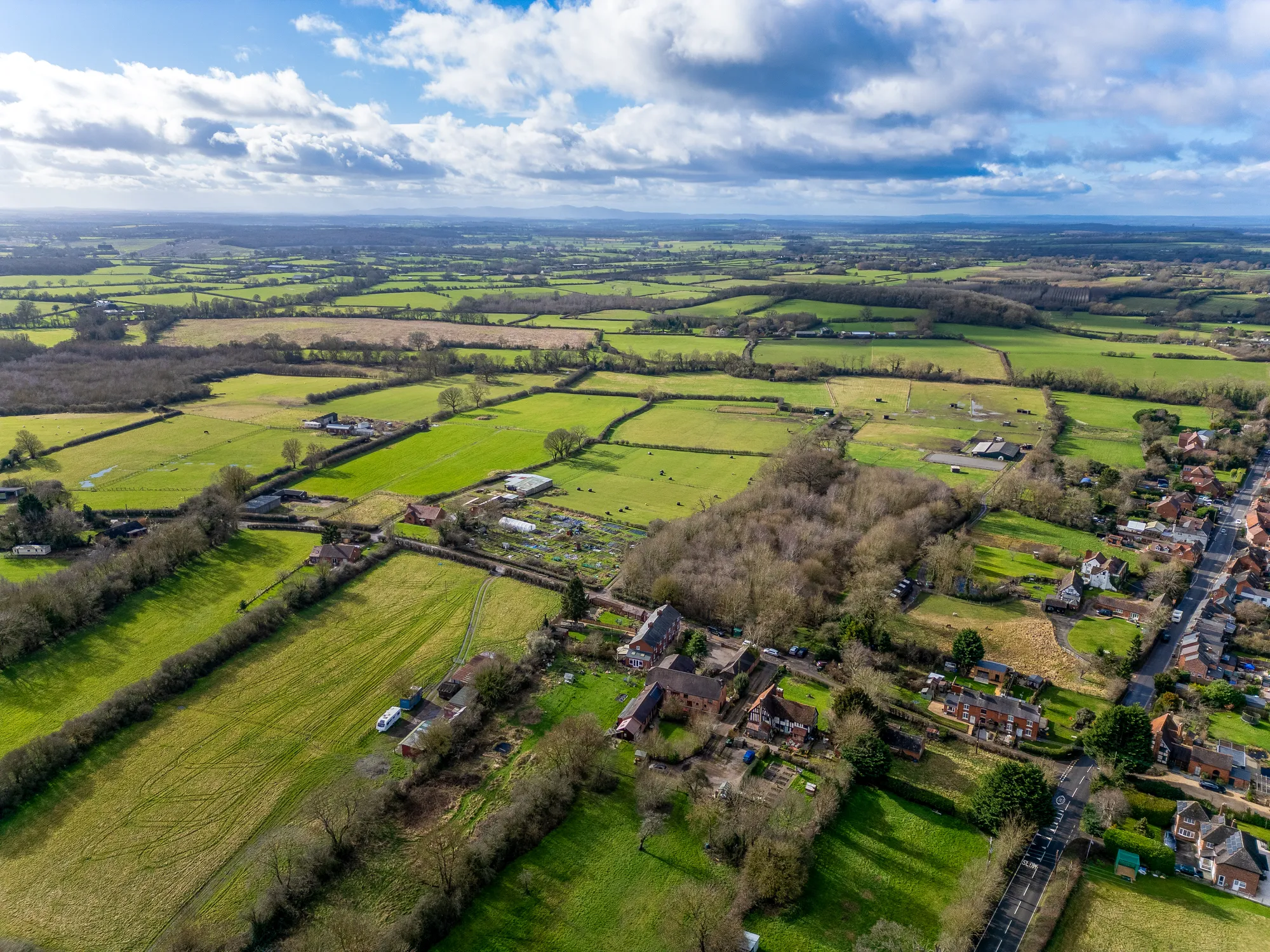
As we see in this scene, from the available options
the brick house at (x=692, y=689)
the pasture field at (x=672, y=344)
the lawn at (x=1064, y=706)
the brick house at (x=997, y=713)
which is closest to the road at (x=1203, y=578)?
the lawn at (x=1064, y=706)

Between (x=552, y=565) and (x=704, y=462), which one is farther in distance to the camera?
(x=704, y=462)

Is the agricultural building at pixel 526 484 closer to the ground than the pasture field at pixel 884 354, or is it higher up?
closer to the ground

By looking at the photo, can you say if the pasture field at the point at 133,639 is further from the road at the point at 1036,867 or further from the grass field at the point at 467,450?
the road at the point at 1036,867

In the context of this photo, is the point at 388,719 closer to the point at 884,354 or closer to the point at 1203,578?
the point at 1203,578

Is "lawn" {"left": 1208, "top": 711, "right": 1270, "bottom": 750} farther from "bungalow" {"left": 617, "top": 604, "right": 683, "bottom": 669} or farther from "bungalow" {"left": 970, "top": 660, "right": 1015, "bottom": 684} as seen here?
"bungalow" {"left": 617, "top": 604, "right": 683, "bottom": 669}

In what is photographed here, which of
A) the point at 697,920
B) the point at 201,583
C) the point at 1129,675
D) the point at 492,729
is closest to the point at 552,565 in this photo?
the point at 492,729

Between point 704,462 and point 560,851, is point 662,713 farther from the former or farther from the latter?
point 704,462

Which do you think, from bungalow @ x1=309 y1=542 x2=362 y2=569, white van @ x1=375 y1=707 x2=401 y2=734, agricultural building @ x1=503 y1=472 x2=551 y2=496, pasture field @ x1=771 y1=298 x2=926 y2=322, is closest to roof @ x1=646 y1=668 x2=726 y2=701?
white van @ x1=375 y1=707 x2=401 y2=734
